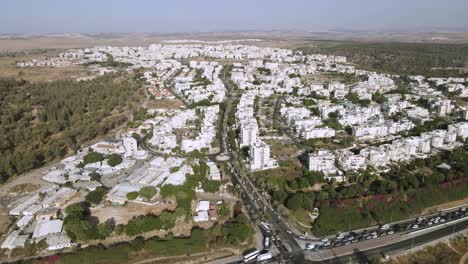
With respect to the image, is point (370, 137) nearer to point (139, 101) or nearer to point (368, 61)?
point (139, 101)

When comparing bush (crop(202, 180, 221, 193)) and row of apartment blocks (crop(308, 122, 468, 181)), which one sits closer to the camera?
bush (crop(202, 180, 221, 193))

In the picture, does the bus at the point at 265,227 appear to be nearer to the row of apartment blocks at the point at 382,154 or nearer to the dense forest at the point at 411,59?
the row of apartment blocks at the point at 382,154

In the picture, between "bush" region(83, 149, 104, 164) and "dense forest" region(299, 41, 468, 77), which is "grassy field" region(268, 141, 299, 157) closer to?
"bush" region(83, 149, 104, 164)

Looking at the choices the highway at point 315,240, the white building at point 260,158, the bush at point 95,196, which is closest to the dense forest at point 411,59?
the white building at point 260,158

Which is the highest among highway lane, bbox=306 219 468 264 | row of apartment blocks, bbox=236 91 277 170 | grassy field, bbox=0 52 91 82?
grassy field, bbox=0 52 91 82

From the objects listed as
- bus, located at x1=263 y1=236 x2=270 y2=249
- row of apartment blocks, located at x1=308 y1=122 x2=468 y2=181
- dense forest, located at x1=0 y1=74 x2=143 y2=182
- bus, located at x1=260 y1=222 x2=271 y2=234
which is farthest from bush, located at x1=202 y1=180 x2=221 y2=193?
dense forest, located at x1=0 y1=74 x2=143 y2=182

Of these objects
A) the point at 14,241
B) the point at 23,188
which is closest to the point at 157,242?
the point at 14,241
